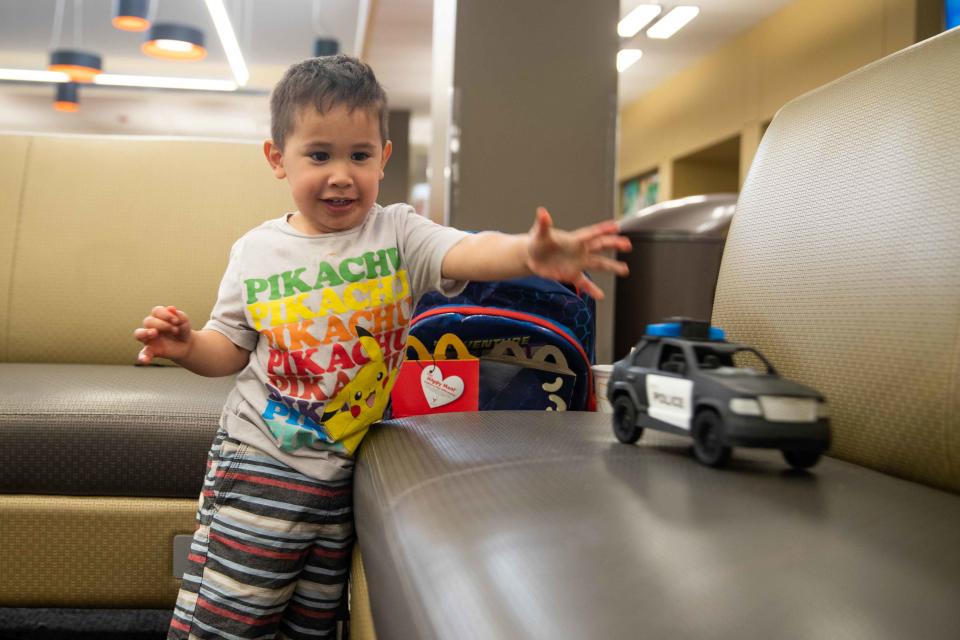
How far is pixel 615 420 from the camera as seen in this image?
92cm

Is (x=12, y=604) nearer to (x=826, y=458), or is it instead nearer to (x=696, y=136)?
(x=826, y=458)

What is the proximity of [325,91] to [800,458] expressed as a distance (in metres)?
0.72

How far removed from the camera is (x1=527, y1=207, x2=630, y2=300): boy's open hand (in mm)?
855

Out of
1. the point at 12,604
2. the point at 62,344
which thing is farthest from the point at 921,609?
the point at 62,344

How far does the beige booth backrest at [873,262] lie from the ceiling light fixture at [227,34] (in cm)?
Result: 688

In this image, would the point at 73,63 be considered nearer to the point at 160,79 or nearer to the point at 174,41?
the point at 174,41

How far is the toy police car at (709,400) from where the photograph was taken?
2.41 feet

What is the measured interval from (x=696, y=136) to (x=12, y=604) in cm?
852

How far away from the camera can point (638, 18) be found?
7.25m

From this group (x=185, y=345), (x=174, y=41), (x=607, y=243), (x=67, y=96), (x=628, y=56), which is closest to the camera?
(x=607, y=243)

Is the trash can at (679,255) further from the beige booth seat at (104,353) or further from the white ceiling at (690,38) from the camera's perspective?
the white ceiling at (690,38)

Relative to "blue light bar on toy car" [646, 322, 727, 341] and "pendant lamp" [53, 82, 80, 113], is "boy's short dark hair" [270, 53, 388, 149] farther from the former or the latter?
"pendant lamp" [53, 82, 80, 113]

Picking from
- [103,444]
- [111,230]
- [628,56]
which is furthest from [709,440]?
[628,56]

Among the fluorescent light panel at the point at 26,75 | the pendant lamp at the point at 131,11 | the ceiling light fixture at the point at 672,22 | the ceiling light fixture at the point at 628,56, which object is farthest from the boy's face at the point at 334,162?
the fluorescent light panel at the point at 26,75
